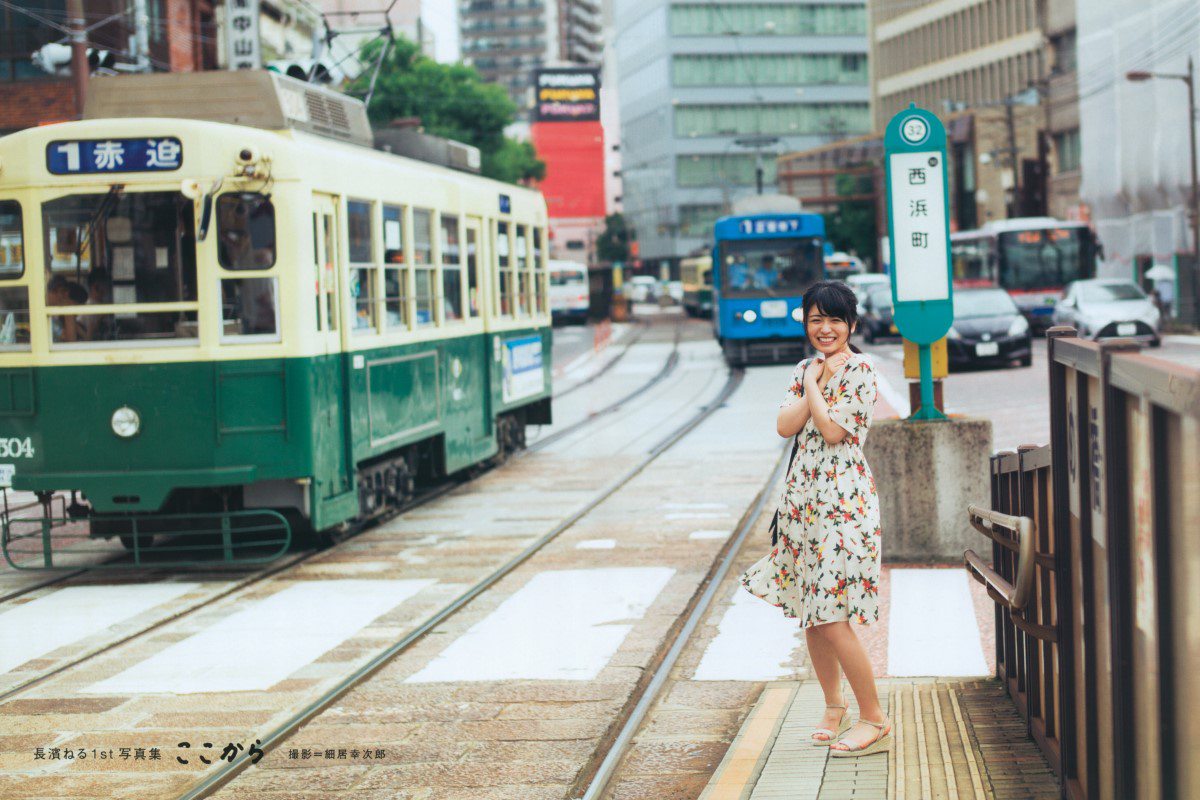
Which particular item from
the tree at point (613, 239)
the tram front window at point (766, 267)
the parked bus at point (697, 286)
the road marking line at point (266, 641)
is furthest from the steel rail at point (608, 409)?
the tree at point (613, 239)

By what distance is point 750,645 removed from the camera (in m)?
9.01

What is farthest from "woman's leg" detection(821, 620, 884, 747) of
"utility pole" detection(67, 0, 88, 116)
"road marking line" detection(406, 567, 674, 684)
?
"utility pole" detection(67, 0, 88, 116)

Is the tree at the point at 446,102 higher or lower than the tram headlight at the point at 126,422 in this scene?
higher

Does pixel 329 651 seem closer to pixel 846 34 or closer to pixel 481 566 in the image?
pixel 481 566

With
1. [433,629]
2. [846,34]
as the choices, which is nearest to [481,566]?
[433,629]

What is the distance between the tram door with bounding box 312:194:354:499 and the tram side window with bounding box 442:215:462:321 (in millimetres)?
2890

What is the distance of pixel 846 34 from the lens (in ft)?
406

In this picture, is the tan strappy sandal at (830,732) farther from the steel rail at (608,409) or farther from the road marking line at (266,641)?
the steel rail at (608,409)

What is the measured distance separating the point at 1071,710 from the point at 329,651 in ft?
15.7

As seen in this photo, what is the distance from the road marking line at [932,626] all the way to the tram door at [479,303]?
6441mm

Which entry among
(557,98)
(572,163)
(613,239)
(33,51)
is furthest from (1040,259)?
(557,98)

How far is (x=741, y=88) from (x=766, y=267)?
9090cm

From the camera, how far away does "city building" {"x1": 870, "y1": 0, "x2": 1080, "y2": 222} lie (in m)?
71.3

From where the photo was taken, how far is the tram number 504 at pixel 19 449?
11586 mm
